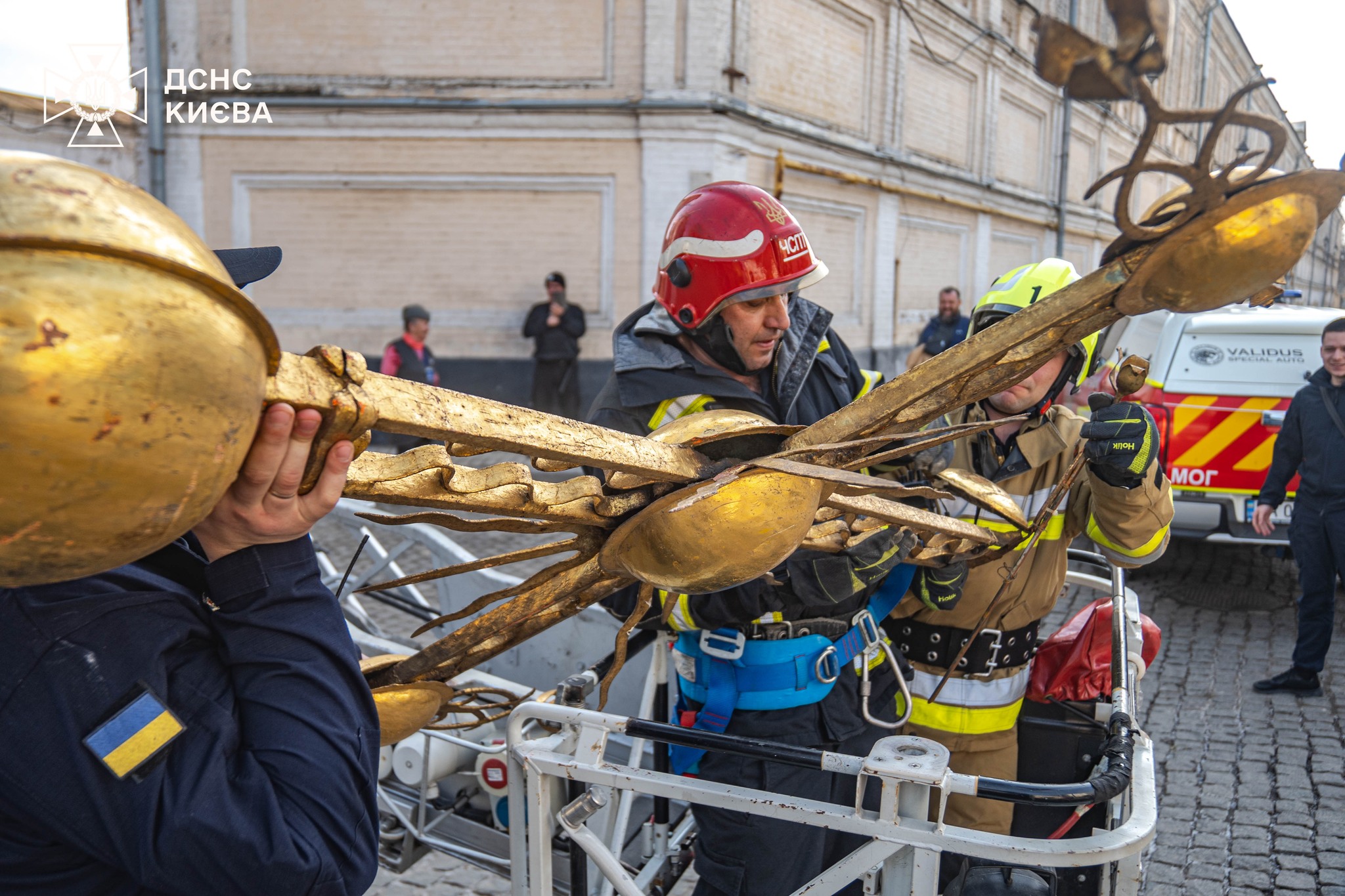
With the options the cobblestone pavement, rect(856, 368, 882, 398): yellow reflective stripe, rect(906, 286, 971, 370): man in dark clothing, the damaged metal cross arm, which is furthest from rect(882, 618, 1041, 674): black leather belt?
rect(906, 286, 971, 370): man in dark clothing

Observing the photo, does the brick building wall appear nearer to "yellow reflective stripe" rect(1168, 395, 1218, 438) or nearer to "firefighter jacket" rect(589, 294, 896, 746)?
"yellow reflective stripe" rect(1168, 395, 1218, 438)

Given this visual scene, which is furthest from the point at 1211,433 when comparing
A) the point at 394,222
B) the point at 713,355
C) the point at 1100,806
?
the point at 394,222

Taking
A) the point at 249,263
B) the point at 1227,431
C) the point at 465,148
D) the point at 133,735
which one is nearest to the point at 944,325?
the point at 1227,431

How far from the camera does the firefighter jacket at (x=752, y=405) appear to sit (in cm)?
A: 211

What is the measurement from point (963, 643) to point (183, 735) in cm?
197

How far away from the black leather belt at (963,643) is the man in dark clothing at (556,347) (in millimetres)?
8836

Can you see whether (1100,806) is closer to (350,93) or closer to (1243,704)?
(1243,704)

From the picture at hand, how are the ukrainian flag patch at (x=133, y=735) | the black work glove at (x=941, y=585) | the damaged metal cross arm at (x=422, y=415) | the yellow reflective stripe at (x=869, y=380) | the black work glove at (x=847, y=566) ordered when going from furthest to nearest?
the yellow reflective stripe at (x=869, y=380) < the black work glove at (x=941, y=585) < the black work glove at (x=847, y=566) < the ukrainian flag patch at (x=133, y=735) < the damaged metal cross arm at (x=422, y=415)

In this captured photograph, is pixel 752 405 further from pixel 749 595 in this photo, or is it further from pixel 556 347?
pixel 556 347

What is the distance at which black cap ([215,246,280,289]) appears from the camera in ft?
3.73

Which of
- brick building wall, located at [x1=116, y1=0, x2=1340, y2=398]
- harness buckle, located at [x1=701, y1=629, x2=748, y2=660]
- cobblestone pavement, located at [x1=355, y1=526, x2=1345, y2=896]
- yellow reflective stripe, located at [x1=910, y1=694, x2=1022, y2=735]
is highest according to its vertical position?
brick building wall, located at [x1=116, y1=0, x2=1340, y2=398]

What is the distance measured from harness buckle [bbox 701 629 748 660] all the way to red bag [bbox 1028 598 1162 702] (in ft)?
3.22

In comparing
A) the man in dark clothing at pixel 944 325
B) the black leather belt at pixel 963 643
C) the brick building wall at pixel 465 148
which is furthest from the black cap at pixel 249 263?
the brick building wall at pixel 465 148

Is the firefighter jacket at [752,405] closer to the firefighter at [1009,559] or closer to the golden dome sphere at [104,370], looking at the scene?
the firefighter at [1009,559]
